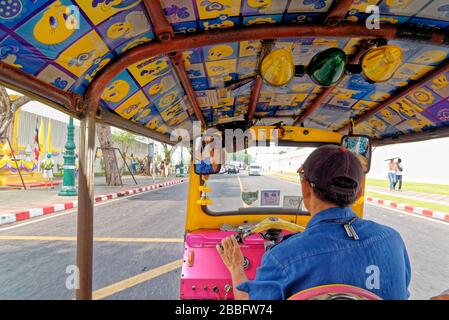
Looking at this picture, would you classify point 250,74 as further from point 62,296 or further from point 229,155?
point 62,296

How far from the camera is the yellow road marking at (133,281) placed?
3.47 meters

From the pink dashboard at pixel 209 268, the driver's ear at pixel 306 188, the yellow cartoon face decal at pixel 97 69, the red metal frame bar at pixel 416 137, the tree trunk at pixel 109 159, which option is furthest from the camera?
the tree trunk at pixel 109 159

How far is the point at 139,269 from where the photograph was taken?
4.29 metres

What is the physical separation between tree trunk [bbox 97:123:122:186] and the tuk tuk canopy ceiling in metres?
13.1

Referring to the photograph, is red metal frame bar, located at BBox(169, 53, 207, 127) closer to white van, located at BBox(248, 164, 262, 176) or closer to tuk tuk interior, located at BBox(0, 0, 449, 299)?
tuk tuk interior, located at BBox(0, 0, 449, 299)

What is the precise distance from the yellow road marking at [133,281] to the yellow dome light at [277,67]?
9.70ft

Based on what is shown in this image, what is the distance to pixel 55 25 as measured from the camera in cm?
149

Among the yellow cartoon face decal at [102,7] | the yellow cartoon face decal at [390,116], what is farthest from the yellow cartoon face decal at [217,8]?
the yellow cartoon face decal at [390,116]

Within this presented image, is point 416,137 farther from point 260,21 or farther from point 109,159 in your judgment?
point 109,159

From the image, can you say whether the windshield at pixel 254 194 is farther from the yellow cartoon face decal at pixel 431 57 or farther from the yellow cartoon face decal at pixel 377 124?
the yellow cartoon face decal at pixel 377 124

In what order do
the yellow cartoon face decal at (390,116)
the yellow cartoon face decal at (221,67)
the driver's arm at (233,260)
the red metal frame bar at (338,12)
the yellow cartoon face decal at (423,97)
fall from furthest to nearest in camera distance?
the yellow cartoon face decal at (390,116)
the yellow cartoon face decal at (423,97)
the yellow cartoon face decal at (221,67)
the red metal frame bar at (338,12)
the driver's arm at (233,260)

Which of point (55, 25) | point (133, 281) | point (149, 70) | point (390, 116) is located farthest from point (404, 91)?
point (133, 281)

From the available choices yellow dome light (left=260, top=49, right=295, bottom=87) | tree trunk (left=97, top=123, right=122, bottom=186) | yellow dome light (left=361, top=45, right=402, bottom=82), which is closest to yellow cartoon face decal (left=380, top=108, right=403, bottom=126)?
yellow dome light (left=361, top=45, right=402, bottom=82)

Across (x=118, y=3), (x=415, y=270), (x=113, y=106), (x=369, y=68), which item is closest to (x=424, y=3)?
(x=369, y=68)
